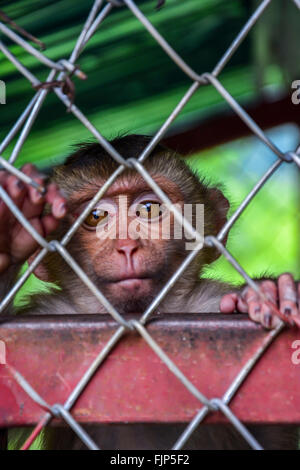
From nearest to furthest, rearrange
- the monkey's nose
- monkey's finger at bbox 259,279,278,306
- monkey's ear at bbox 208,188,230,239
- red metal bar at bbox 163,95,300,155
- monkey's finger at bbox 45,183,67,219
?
1. monkey's finger at bbox 45,183,67,219
2. monkey's finger at bbox 259,279,278,306
3. the monkey's nose
4. monkey's ear at bbox 208,188,230,239
5. red metal bar at bbox 163,95,300,155

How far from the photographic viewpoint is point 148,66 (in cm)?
385

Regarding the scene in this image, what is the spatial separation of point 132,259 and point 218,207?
941mm

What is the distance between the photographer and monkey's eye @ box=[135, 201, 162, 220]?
8.58 ft

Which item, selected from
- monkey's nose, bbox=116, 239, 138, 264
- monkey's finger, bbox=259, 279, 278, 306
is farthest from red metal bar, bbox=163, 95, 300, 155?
monkey's finger, bbox=259, 279, 278, 306

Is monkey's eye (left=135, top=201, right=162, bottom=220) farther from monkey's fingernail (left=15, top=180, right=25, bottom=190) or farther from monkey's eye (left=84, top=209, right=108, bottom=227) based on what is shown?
monkey's fingernail (left=15, top=180, right=25, bottom=190)

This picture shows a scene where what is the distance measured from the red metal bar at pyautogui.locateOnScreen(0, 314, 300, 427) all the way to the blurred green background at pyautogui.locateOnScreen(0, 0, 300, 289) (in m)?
1.37

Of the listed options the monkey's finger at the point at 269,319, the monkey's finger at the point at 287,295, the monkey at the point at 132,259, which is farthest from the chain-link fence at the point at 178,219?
the monkey at the point at 132,259

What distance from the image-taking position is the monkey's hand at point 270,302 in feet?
4.65

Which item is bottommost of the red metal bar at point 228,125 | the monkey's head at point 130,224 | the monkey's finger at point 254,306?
the monkey's finger at point 254,306

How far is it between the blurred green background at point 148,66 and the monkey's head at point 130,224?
27 centimetres

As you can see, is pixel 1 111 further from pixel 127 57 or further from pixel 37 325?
pixel 37 325

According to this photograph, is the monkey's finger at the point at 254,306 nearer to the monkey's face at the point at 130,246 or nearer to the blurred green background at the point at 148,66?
the monkey's face at the point at 130,246
